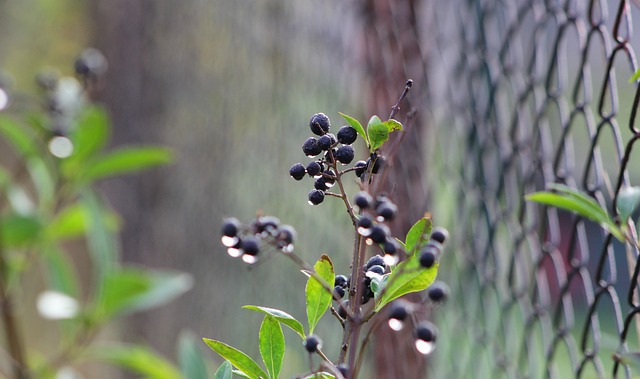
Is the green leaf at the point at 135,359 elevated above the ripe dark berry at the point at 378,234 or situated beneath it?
situated beneath

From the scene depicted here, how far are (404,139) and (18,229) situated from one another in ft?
1.90

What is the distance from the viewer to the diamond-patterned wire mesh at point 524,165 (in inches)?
26.1

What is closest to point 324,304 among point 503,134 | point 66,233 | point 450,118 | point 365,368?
point 503,134

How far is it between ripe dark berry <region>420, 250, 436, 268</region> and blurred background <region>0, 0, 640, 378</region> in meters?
0.11

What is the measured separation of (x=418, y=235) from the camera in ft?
1.40

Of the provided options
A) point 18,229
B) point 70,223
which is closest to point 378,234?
point 18,229

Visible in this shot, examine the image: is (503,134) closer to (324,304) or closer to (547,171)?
(547,171)

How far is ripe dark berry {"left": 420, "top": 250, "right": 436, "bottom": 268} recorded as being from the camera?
0.37 m

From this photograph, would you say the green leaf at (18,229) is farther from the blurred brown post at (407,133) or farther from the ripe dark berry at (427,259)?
the ripe dark berry at (427,259)

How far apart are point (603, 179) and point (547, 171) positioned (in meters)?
0.12

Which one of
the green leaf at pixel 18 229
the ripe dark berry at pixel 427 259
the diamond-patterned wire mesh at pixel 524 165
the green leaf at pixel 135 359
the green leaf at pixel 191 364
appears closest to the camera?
the ripe dark berry at pixel 427 259

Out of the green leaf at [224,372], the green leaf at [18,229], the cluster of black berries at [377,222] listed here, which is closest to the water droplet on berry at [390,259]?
the cluster of black berries at [377,222]

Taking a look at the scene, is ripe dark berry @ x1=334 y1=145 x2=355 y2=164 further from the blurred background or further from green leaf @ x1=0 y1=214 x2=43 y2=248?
green leaf @ x1=0 y1=214 x2=43 y2=248

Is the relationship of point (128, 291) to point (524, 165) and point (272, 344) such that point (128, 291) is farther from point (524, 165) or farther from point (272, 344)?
point (272, 344)
